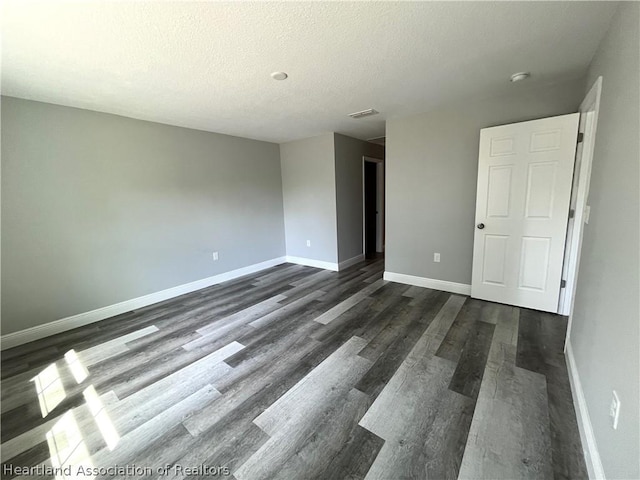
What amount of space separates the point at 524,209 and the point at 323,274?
9.31ft

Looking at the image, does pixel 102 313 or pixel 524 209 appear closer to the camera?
pixel 524 209

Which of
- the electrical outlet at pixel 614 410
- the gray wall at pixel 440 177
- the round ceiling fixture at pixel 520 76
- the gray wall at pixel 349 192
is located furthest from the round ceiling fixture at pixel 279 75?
the electrical outlet at pixel 614 410

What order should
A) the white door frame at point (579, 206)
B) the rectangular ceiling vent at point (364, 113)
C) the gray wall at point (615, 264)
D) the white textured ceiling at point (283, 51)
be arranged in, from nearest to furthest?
1. the gray wall at point (615, 264)
2. the white textured ceiling at point (283, 51)
3. the white door frame at point (579, 206)
4. the rectangular ceiling vent at point (364, 113)

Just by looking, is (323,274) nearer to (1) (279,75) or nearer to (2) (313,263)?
(2) (313,263)

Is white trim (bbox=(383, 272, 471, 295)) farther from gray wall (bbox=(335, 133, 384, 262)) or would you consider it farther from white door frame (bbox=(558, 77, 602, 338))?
gray wall (bbox=(335, 133, 384, 262))

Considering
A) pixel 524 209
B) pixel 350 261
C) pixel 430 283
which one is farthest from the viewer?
pixel 350 261

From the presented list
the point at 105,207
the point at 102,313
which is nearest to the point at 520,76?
the point at 105,207

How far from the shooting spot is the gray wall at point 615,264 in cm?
97

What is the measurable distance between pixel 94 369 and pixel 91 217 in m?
1.67

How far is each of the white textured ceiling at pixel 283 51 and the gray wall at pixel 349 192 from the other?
1544mm

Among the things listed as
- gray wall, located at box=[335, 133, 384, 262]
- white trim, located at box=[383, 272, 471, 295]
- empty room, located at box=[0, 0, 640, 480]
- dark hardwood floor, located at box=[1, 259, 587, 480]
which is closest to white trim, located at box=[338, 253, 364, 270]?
gray wall, located at box=[335, 133, 384, 262]

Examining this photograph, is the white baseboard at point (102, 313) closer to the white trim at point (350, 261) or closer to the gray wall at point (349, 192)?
the white trim at point (350, 261)

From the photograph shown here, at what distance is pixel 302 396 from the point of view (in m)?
1.74

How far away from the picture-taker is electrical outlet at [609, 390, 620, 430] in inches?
40.0
